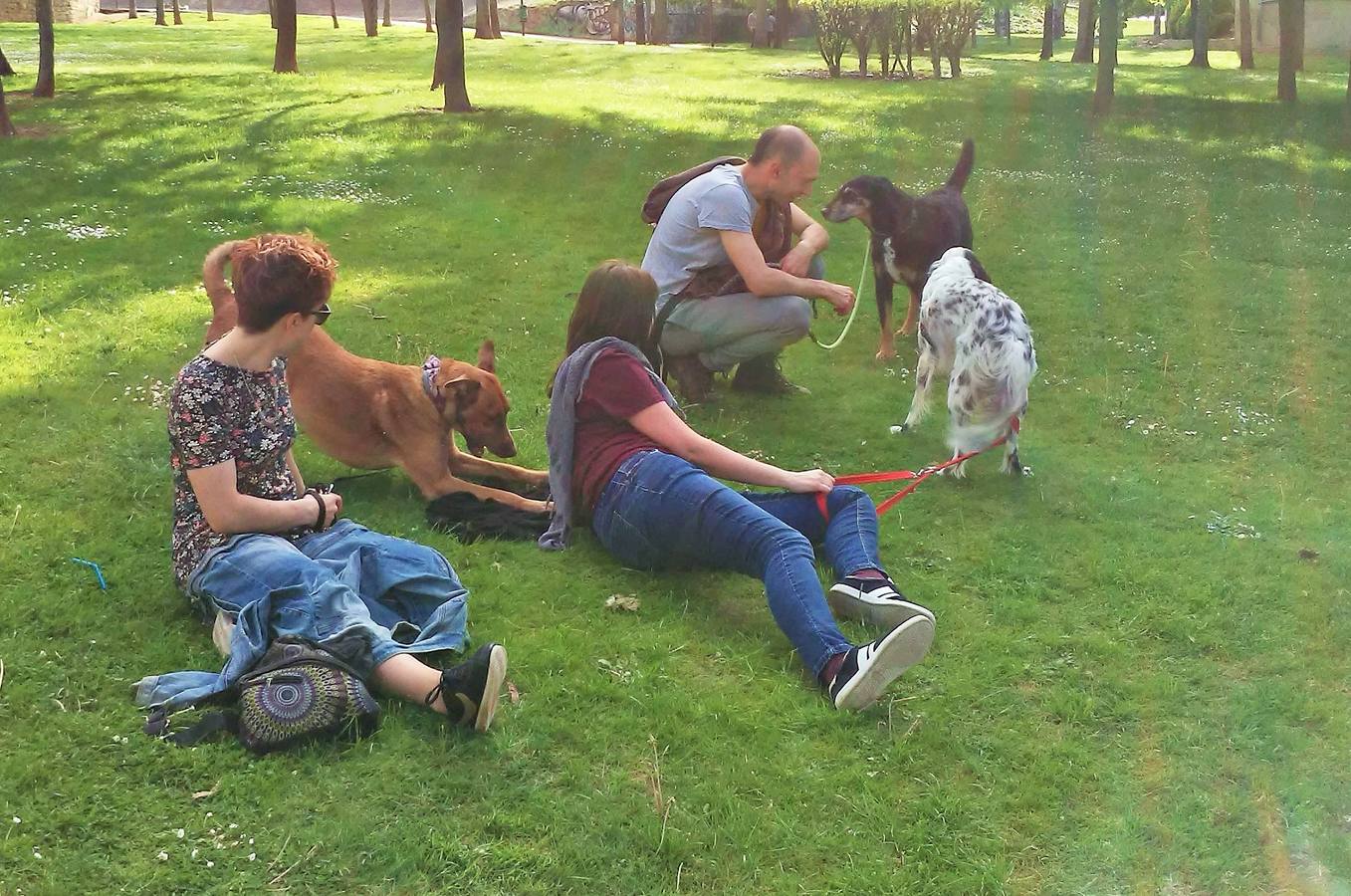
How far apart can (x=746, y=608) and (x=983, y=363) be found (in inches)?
90.4

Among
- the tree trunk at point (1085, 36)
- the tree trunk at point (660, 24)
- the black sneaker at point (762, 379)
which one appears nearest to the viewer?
the black sneaker at point (762, 379)

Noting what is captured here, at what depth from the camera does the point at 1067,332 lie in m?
9.09

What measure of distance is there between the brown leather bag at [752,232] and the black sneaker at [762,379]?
0.64m

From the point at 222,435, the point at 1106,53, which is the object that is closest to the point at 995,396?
the point at 222,435

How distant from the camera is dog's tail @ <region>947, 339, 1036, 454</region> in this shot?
19.9ft

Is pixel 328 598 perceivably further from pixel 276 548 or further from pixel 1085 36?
pixel 1085 36

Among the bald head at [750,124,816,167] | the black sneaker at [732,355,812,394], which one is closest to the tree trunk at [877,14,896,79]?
the black sneaker at [732,355,812,394]

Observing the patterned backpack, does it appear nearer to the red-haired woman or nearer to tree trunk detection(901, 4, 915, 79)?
the red-haired woman

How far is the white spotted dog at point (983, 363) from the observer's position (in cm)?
609

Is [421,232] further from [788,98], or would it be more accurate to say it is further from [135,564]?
[788,98]

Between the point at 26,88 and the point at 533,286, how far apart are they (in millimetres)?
13038

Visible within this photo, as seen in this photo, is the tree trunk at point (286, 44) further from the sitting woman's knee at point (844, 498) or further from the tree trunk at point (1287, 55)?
the sitting woman's knee at point (844, 498)

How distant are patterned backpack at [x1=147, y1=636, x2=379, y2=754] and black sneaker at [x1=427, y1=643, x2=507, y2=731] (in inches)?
8.9

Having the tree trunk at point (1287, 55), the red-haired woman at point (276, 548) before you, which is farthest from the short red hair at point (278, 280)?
the tree trunk at point (1287, 55)
